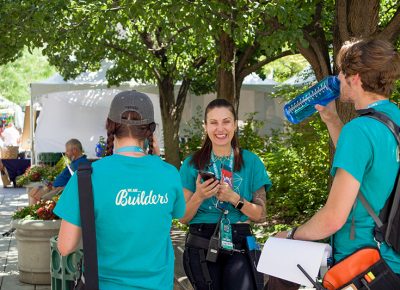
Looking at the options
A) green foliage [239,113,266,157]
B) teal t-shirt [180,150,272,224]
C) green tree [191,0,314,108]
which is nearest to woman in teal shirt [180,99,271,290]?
teal t-shirt [180,150,272,224]

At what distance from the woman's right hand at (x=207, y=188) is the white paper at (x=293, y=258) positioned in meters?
1.11

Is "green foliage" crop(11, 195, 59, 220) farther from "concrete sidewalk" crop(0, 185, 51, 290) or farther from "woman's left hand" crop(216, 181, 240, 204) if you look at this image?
"woman's left hand" crop(216, 181, 240, 204)

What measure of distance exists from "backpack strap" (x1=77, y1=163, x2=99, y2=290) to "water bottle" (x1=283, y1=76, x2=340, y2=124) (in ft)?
3.80

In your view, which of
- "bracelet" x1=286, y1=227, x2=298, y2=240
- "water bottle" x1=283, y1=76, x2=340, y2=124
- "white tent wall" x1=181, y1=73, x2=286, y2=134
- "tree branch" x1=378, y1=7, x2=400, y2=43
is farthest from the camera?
"white tent wall" x1=181, y1=73, x2=286, y2=134

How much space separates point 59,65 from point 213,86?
4232mm

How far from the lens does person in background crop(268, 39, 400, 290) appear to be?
9.97 ft

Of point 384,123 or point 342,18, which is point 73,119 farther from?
point 384,123

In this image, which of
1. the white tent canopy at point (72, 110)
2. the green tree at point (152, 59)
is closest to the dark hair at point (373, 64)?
the green tree at point (152, 59)

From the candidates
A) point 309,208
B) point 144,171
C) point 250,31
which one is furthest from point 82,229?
point 309,208

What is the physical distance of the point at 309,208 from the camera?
13.0 m

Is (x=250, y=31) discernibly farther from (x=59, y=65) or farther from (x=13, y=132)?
(x=13, y=132)

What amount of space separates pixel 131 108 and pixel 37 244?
5360 millimetres

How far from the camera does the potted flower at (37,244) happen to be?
8414 millimetres

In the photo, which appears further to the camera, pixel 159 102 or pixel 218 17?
pixel 159 102
